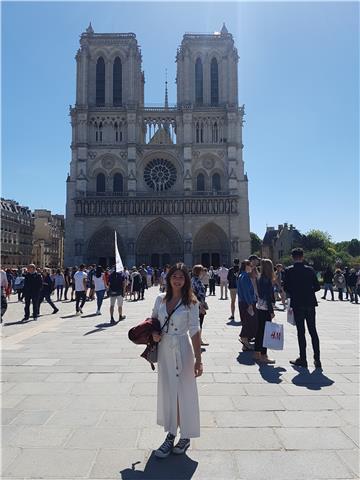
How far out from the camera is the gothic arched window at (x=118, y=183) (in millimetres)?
44125

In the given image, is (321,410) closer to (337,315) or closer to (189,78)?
(337,315)

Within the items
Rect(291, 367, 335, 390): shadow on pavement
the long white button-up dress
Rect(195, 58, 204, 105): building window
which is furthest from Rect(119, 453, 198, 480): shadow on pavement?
Rect(195, 58, 204, 105): building window

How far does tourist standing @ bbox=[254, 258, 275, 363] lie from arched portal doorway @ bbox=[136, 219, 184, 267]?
35205 mm

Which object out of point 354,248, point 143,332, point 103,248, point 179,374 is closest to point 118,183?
point 103,248

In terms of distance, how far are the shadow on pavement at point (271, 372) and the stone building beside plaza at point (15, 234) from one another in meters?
48.1

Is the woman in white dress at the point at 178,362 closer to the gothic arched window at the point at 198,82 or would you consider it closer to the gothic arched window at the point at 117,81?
the gothic arched window at the point at 198,82

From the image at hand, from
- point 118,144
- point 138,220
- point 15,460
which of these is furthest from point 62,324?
point 118,144

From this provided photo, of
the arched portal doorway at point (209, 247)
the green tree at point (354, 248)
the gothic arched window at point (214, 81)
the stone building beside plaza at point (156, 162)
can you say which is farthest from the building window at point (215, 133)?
the green tree at point (354, 248)

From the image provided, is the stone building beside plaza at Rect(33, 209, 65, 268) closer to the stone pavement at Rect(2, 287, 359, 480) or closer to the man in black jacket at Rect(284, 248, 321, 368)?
the stone pavement at Rect(2, 287, 359, 480)

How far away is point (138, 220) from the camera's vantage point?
4225 centimetres

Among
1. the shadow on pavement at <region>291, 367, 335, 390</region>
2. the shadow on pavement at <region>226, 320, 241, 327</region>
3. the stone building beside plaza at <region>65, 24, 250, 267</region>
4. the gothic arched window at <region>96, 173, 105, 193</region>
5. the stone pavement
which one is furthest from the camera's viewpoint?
the gothic arched window at <region>96, 173, 105, 193</region>

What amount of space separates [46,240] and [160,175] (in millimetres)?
30435

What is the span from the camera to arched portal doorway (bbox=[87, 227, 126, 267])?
140ft

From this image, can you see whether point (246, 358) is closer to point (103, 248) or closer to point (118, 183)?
point (103, 248)
